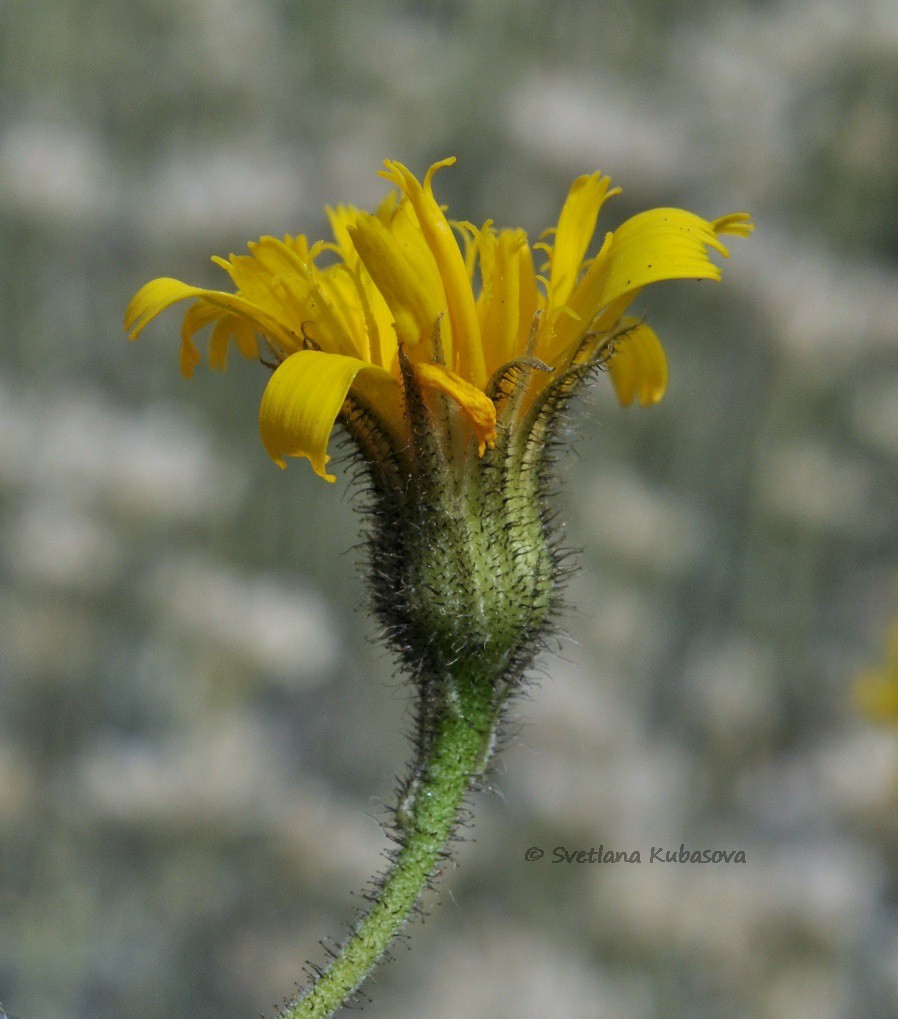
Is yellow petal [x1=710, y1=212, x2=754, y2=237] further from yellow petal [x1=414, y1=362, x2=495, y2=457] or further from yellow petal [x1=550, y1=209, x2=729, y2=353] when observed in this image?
yellow petal [x1=414, y1=362, x2=495, y2=457]

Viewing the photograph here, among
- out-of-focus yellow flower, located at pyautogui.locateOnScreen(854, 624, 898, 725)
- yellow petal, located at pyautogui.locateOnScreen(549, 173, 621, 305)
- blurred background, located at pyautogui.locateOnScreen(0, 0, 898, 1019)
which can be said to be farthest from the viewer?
blurred background, located at pyautogui.locateOnScreen(0, 0, 898, 1019)

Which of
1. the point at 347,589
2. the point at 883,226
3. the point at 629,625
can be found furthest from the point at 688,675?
the point at 883,226

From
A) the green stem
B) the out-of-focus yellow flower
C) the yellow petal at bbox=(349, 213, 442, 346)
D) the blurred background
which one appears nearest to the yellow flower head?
the yellow petal at bbox=(349, 213, 442, 346)

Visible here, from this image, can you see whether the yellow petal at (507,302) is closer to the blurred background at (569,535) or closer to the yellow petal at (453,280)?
the yellow petal at (453,280)

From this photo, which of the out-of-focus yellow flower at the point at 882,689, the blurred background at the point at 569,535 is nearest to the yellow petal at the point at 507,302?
the out-of-focus yellow flower at the point at 882,689

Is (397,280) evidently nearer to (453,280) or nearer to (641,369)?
(453,280)

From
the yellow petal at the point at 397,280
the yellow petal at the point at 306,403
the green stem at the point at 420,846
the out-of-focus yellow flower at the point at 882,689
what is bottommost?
the green stem at the point at 420,846

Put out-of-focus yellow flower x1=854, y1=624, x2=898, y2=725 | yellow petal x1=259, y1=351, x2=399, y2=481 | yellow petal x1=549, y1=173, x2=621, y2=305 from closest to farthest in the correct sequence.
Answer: yellow petal x1=259, y1=351, x2=399, y2=481, yellow petal x1=549, y1=173, x2=621, y2=305, out-of-focus yellow flower x1=854, y1=624, x2=898, y2=725
